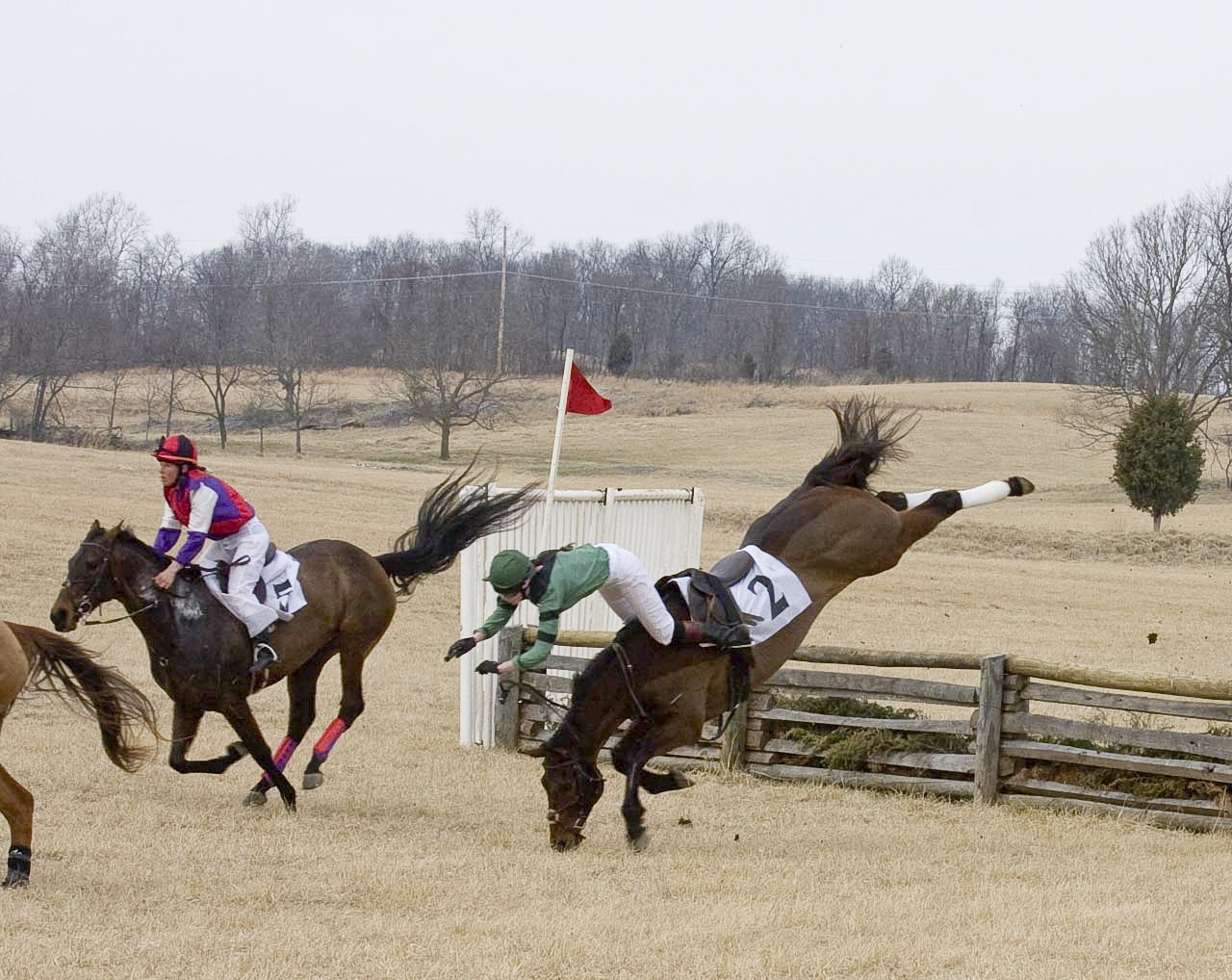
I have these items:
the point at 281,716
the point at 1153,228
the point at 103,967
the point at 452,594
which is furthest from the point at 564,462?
the point at 103,967

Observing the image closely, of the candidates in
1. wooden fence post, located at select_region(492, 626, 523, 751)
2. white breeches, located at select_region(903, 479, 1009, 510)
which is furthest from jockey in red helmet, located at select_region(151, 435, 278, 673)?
white breeches, located at select_region(903, 479, 1009, 510)

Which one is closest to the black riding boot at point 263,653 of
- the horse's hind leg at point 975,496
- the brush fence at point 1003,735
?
the brush fence at point 1003,735

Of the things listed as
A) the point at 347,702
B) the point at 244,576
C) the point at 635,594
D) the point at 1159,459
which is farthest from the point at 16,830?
the point at 1159,459

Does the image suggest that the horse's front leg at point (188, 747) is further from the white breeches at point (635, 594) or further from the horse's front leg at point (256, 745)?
the white breeches at point (635, 594)

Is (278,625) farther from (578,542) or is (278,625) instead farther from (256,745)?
(578,542)

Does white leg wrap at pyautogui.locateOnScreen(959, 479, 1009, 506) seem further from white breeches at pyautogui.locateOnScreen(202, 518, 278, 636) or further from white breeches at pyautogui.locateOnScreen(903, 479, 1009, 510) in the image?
white breeches at pyautogui.locateOnScreen(202, 518, 278, 636)

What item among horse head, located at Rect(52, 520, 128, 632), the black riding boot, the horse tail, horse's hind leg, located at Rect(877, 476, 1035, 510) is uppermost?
the horse tail

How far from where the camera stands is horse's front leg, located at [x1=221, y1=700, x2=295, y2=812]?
9.37 metres

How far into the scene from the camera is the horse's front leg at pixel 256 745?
9.37 m

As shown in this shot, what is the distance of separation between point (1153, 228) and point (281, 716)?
55.6 meters

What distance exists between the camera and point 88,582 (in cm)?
905

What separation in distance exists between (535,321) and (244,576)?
87331 millimetres

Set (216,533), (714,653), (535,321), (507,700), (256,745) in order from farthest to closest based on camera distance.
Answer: (535,321)
(507,700)
(216,533)
(256,745)
(714,653)

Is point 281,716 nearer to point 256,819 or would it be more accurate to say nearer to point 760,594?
point 256,819
